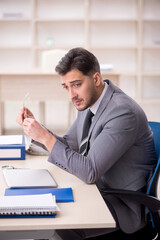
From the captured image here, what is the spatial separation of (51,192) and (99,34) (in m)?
6.76

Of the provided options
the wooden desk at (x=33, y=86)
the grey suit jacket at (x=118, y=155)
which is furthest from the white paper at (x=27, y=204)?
the wooden desk at (x=33, y=86)

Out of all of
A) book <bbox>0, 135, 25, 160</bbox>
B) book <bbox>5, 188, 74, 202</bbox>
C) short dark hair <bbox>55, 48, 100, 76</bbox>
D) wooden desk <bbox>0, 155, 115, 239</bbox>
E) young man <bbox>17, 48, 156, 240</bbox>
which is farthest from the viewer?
book <bbox>0, 135, 25, 160</bbox>

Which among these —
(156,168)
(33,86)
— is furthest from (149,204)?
(33,86)

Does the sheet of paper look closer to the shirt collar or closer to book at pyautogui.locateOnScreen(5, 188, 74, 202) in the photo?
the shirt collar

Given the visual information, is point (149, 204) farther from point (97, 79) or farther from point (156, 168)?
point (97, 79)

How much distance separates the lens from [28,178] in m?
1.39

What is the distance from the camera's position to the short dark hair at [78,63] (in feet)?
5.23

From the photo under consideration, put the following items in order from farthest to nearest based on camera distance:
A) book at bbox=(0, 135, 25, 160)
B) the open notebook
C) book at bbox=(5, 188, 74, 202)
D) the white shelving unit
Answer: the white shelving unit, book at bbox=(0, 135, 25, 160), the open notebook, book at bbox=(5, 188, 74, 202)

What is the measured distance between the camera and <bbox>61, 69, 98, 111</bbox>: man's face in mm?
1602

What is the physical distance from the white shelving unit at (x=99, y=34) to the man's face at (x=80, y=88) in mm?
5628

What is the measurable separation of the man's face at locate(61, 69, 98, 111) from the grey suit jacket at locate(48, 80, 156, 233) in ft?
0.24

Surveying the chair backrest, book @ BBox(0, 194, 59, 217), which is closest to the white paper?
book @ BBox(0, 194, 59, 217)

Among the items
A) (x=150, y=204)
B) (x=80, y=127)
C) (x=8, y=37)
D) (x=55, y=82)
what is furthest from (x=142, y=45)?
(x=150, y=204)

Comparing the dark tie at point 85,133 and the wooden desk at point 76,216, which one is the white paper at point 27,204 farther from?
the dark tie at point 85,133
